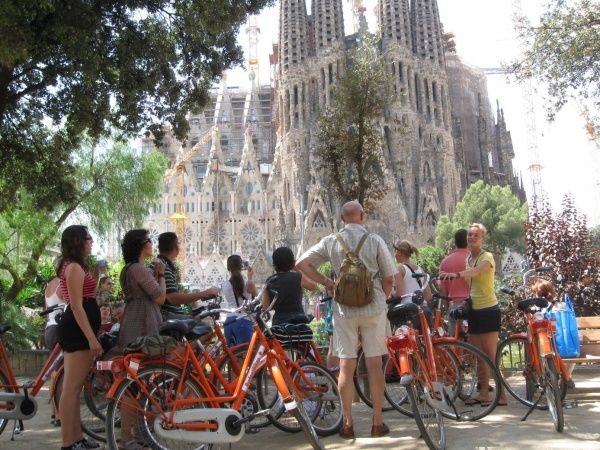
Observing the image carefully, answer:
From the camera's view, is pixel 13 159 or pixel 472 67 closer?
pixel 13 159

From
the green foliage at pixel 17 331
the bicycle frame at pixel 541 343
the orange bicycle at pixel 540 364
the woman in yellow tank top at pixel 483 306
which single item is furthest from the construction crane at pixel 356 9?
the bicycle frame at pixel 541 343

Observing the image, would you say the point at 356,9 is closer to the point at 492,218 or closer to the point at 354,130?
the point at 492,218

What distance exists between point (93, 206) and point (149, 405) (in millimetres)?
16136

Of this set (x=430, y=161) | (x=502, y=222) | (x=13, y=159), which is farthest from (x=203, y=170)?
(x=13, y=159)

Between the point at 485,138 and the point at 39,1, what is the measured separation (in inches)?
2287

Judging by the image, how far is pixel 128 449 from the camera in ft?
14.9

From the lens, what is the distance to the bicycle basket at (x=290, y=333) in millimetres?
5707

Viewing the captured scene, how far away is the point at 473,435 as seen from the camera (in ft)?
16.4

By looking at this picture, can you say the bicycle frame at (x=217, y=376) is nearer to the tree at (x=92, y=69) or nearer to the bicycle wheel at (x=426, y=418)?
the bicycle wheel at (x=426, y=418)

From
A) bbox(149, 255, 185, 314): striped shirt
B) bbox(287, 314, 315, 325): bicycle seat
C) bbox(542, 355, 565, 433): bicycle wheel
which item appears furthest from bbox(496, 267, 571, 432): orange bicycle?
bbox(149, 255, 185, 314): striped shirt

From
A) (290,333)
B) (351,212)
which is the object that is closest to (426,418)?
(290,333)

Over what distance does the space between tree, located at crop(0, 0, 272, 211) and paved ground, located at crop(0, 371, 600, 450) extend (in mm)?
3923

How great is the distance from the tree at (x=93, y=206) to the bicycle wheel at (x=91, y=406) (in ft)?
35.1

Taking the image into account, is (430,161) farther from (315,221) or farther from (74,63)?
(74,63)
